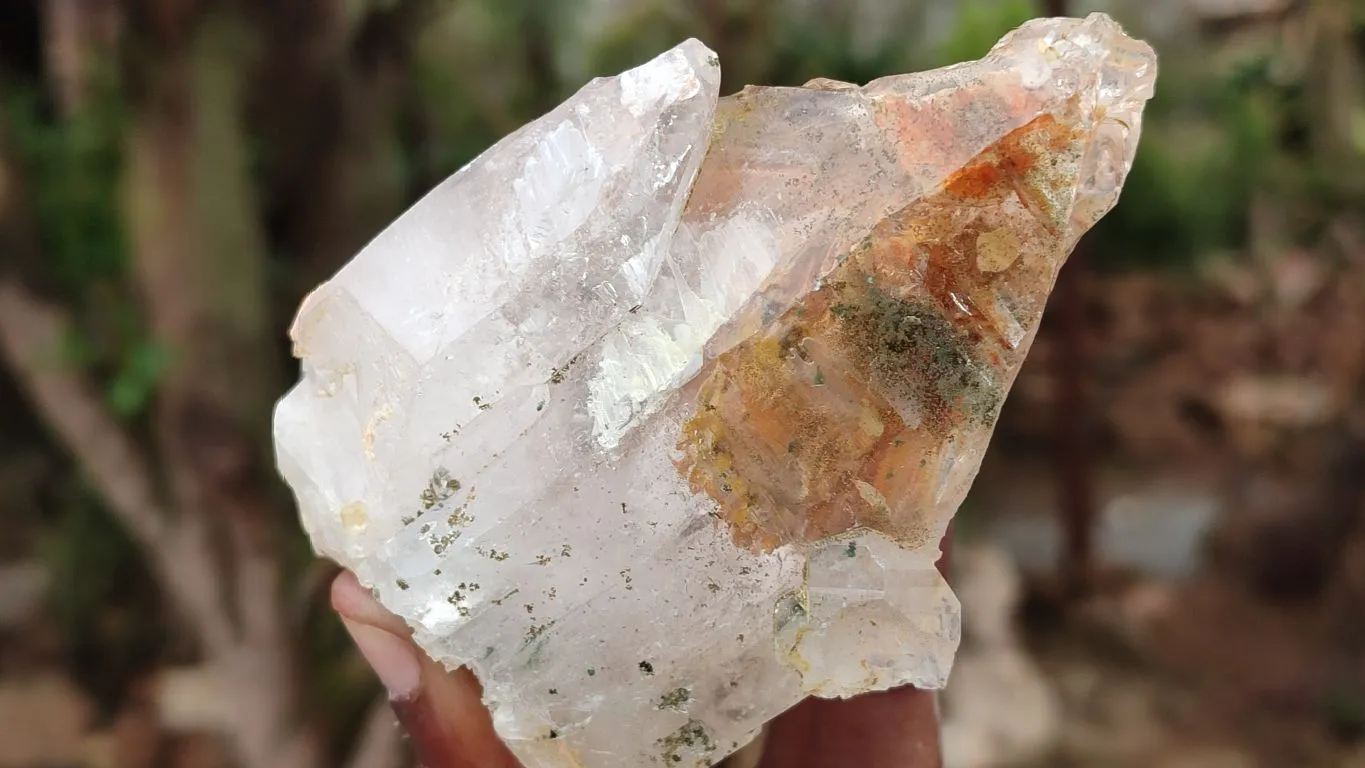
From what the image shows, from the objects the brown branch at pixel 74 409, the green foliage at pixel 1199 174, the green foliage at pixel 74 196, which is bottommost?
the green foliage at pixel 1199 174

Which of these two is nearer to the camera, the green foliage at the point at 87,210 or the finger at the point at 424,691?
the finger at the point at 424,691

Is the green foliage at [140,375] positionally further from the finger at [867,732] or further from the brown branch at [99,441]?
the finger at [867,732]

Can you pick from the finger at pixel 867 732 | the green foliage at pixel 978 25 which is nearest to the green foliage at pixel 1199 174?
the green foliage at pixel 978 25

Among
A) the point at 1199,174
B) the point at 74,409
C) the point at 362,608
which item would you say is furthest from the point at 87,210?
the point at 1199,174

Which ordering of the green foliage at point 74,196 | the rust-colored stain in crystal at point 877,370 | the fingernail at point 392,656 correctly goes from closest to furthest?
the rust-colored stain in crystal at point 877,370, the fingernail at point 392,656, the green foliage at point 74,196

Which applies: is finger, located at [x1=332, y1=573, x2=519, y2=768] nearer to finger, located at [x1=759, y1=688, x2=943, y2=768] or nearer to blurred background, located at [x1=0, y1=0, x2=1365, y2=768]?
finger, located at [x1=759, y1=688, x2=943, y2=768]

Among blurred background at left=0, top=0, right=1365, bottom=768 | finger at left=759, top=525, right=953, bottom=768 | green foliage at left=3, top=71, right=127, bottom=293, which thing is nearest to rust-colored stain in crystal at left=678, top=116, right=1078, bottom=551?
finger at left=759, top=525, right=953, bottom=768

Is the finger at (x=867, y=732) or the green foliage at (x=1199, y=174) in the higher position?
the finger at (x=867, y=732)
